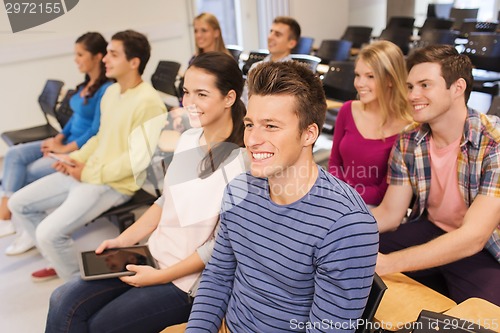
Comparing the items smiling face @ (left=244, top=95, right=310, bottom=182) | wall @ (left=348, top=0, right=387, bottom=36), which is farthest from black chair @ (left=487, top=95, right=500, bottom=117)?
wall @ (left=348, top=0, right=387, bottom=36)

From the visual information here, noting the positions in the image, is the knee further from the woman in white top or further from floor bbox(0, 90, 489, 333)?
the woman in white top

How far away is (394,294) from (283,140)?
0.58 metres

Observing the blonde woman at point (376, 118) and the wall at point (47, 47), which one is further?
the wall at point (47, 47)

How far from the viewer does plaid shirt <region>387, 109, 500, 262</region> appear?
5.59 feet

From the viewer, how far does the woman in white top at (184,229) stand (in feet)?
5.48

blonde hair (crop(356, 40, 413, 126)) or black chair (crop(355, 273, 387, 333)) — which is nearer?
black chair (crop(355, 273, 387, 333))

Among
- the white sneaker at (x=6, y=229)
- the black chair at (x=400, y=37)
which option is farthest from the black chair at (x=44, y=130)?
the black chair at (x=400, y=37)

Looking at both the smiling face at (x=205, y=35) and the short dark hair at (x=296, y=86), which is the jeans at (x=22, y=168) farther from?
the short dark hair at (x=296, y=86)

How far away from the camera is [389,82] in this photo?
2314 mm

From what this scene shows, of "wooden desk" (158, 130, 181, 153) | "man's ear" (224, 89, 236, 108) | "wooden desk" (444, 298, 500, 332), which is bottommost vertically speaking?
"wooden desk" (444, 298, 500, 332)

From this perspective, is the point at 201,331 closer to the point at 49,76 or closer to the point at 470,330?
the point at 470,330

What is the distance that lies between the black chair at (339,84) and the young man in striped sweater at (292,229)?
7.55 ft

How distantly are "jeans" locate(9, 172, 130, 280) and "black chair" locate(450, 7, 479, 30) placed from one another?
21.4 feet
